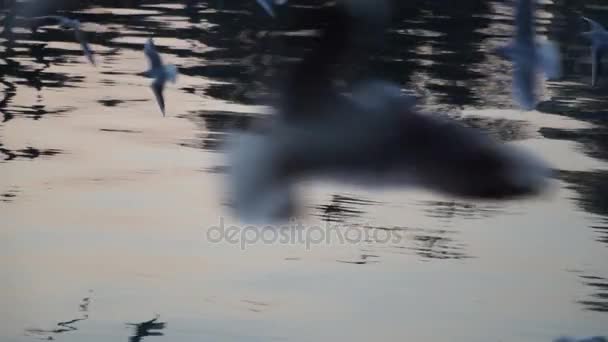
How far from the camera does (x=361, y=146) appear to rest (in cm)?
31

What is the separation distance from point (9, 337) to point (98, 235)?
294mm

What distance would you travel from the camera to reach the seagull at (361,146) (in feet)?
0.98

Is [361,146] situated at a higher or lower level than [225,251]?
higher

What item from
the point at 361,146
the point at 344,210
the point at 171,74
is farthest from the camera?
the point at 344,210

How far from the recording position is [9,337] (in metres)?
1.34

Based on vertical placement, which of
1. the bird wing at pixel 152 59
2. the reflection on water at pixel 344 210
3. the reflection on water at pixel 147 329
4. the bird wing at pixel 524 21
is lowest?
the reflection on water at pixel 147 329

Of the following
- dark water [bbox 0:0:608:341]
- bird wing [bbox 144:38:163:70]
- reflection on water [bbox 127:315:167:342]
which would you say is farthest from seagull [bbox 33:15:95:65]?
reflection on water [bbox 127:315:167:342]

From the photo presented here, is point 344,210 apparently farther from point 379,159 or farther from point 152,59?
point 379,159

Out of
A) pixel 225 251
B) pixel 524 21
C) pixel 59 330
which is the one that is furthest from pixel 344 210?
pixel 524 21

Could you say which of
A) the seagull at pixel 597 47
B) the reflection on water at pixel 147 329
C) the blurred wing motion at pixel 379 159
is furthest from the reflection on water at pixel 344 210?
the blurred wing motion at pixel 379 159

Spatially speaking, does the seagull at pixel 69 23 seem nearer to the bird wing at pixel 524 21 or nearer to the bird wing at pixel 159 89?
the bird wing at pixel 159 89

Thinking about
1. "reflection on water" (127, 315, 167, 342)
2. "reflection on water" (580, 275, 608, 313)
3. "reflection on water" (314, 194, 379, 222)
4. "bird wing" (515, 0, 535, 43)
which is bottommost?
"reflection on water" (580, 275, 608, 313)

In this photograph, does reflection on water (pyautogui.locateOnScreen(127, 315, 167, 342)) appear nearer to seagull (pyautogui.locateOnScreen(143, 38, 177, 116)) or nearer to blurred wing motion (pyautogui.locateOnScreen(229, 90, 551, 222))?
seagull (pyautogui.locateOnScreen(143, 38, 177, 116))

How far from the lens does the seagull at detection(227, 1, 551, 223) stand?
30 centimetres
